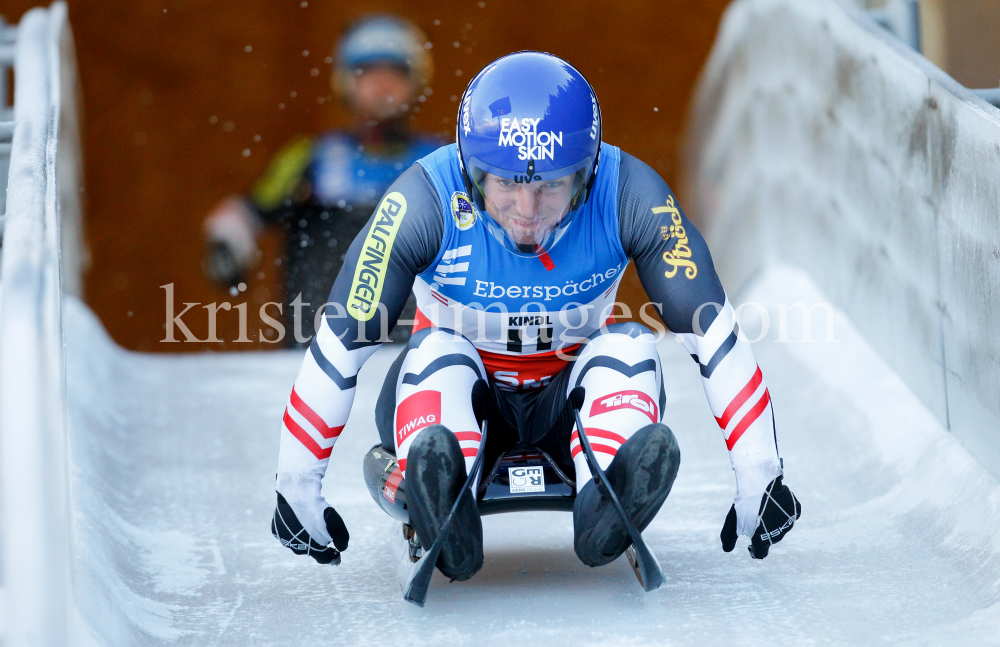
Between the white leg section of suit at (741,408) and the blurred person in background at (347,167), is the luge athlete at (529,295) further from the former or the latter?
the blurred person in background at (347,167)

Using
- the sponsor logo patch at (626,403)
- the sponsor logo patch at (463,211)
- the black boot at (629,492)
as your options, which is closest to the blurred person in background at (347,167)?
the sponsor logo patch at (463,211)

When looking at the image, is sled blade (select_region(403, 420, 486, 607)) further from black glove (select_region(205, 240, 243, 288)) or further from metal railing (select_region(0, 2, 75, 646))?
black glove (select_region(205, 240, 243, 288))

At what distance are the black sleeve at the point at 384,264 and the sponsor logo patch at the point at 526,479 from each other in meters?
0.37

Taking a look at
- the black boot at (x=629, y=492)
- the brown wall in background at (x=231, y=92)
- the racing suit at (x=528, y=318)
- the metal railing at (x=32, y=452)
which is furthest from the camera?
the brown wall in background at (x=231, y=92)

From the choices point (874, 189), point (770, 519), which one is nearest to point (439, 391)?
Result: point (770, 519)

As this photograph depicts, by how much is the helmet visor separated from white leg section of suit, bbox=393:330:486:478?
256 millimetres

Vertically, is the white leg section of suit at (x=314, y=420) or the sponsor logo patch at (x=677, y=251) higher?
the sponsor logo patch at (x=677, y=251)

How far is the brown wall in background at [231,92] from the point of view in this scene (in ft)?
30.4

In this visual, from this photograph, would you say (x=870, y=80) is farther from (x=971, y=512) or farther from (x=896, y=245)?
(x=971, y=512)

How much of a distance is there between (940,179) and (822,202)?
1.46 meters

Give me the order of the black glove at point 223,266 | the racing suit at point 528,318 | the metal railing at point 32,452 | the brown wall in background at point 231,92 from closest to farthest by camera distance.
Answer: the metal railing at point 32,452, the racing suit at point 528,318, the black glove at point 223,266, the brown wall in background at point 231,92

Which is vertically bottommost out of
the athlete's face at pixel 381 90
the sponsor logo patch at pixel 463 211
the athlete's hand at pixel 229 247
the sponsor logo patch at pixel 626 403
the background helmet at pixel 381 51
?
the athlete's hand at pixel 229 247

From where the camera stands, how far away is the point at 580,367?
2.43 meters

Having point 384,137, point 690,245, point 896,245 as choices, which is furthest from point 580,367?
point 384,137
